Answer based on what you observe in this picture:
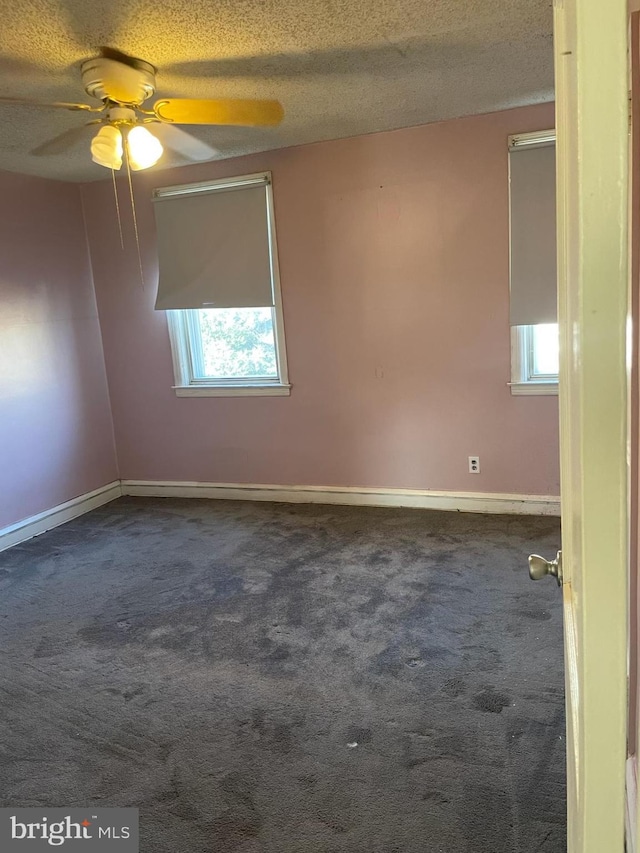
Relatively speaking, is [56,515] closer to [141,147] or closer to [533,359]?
[141,147]

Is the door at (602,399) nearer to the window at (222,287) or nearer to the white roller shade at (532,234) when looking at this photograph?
the white roller shade at (532,234)

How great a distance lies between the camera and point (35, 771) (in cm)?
203

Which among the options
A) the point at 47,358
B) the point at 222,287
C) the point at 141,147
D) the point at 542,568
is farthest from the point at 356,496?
the point at 542,568

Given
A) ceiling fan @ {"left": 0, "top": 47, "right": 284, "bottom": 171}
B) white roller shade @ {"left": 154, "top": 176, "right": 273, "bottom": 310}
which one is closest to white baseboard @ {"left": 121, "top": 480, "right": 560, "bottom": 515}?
white roller shade @ {"left": 154, "top": 176, "right": 273, "bottom": 310}

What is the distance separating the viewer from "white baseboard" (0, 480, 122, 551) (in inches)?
163

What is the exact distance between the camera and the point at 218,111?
7.86 feet

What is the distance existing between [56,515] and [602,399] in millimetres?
4511

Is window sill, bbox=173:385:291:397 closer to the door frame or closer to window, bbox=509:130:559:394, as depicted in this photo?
window, bbox=509:130:559:394

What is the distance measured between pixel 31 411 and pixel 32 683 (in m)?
2.27

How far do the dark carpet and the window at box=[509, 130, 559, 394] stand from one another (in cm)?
105

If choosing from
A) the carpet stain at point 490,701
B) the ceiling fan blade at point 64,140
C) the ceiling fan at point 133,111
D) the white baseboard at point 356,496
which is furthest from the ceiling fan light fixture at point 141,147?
the white baseboard at point 356,496

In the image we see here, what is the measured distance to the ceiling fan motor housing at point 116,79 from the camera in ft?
8.11

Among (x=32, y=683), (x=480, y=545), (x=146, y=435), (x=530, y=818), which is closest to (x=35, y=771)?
(x=32, y=683)

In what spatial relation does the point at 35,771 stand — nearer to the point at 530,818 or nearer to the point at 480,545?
the point at 530,818
